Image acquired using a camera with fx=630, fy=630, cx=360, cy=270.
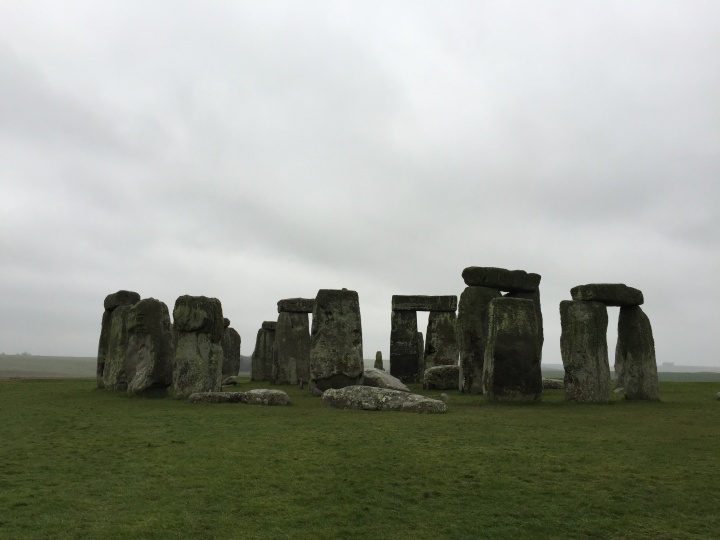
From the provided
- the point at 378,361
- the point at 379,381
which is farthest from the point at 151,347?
the point at 378,361

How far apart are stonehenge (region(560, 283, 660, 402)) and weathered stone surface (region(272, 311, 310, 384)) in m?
10.3

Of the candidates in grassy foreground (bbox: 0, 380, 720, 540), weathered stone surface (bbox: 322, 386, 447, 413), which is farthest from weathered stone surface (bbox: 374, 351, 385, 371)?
grassy foreground (bbox: 0, 380, 720, 540)

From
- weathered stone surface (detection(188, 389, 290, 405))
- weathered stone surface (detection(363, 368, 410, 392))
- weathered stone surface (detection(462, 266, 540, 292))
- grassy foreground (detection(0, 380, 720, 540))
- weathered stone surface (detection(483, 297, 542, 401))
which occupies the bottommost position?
grassy foreground (detection(0, 380, 720, 540))

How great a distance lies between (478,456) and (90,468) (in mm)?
4124

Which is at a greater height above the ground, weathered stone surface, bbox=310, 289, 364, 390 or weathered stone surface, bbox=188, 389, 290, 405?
weathered stone surface, bbox=310, 289, 364, 390

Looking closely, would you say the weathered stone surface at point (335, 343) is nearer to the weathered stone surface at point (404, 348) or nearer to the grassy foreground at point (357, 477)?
the grassy foreground at point (357, 477)

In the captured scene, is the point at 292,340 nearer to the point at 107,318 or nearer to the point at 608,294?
the point at 107,318

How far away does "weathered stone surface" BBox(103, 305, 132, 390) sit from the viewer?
16203mm

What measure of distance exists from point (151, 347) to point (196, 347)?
1.31 m

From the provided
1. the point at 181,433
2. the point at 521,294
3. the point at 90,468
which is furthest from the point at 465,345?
the point at 90,468

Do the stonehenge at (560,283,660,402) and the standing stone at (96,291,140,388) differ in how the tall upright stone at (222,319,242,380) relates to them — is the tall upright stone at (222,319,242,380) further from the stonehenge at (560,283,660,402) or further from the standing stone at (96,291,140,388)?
the stonehenge at (560,283,660,402)

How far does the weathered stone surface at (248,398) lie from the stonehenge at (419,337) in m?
11.8

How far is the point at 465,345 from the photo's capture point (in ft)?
54.2

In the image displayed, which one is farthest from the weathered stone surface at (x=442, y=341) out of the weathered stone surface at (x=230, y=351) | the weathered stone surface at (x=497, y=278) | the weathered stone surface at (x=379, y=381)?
the weathered stone surface at (x=230, y=351)
